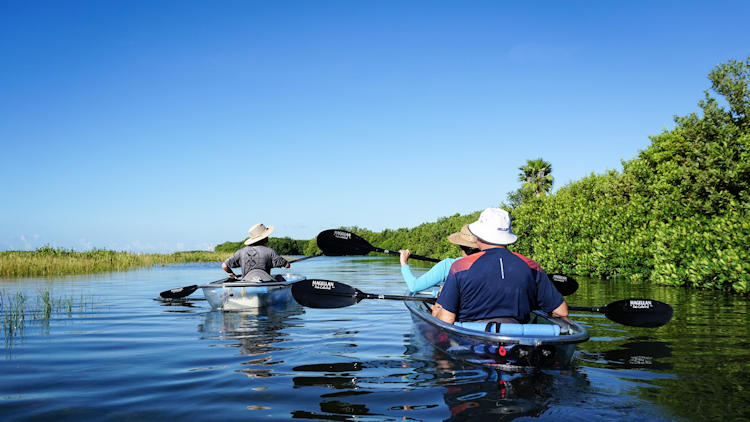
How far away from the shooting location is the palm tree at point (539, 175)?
58156mm

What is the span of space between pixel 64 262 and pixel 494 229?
2792 centimetres

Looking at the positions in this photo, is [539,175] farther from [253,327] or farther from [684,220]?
[253,327]

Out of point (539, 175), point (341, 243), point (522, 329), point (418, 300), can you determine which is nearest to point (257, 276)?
point (341, 243)

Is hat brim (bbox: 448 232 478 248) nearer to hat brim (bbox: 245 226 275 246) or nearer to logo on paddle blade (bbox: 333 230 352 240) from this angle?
logo on paddle blade (bbox: 333 230 352 240)

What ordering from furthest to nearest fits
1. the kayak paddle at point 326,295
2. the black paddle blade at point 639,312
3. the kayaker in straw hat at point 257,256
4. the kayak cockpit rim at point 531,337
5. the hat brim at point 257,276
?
the kayaker in straw hat at point 257,256 → the hat brim at point 257,276 → the kayak paddle at point 326,295 → the black paddle blade at point 639,312 → the kayak cockpit rim at point 531,337

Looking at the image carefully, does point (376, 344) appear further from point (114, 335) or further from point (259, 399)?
point (114, 335)

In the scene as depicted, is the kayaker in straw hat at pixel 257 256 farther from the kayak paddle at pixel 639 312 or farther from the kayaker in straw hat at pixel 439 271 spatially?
the kayak paddle at pixel 639 312

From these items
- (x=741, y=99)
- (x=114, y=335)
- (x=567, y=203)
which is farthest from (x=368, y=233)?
(x=114, y=335)

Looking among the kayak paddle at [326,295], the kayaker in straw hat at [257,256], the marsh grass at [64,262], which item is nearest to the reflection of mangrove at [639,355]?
the kayak paddle at [326,295]

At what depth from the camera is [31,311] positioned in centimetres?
1144

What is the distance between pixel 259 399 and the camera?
4.74 m

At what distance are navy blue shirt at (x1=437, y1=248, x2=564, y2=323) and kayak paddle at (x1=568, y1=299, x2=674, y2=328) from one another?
1744 mm

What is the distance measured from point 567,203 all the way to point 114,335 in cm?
2508

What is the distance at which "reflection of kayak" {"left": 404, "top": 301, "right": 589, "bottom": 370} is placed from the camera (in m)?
4.96
